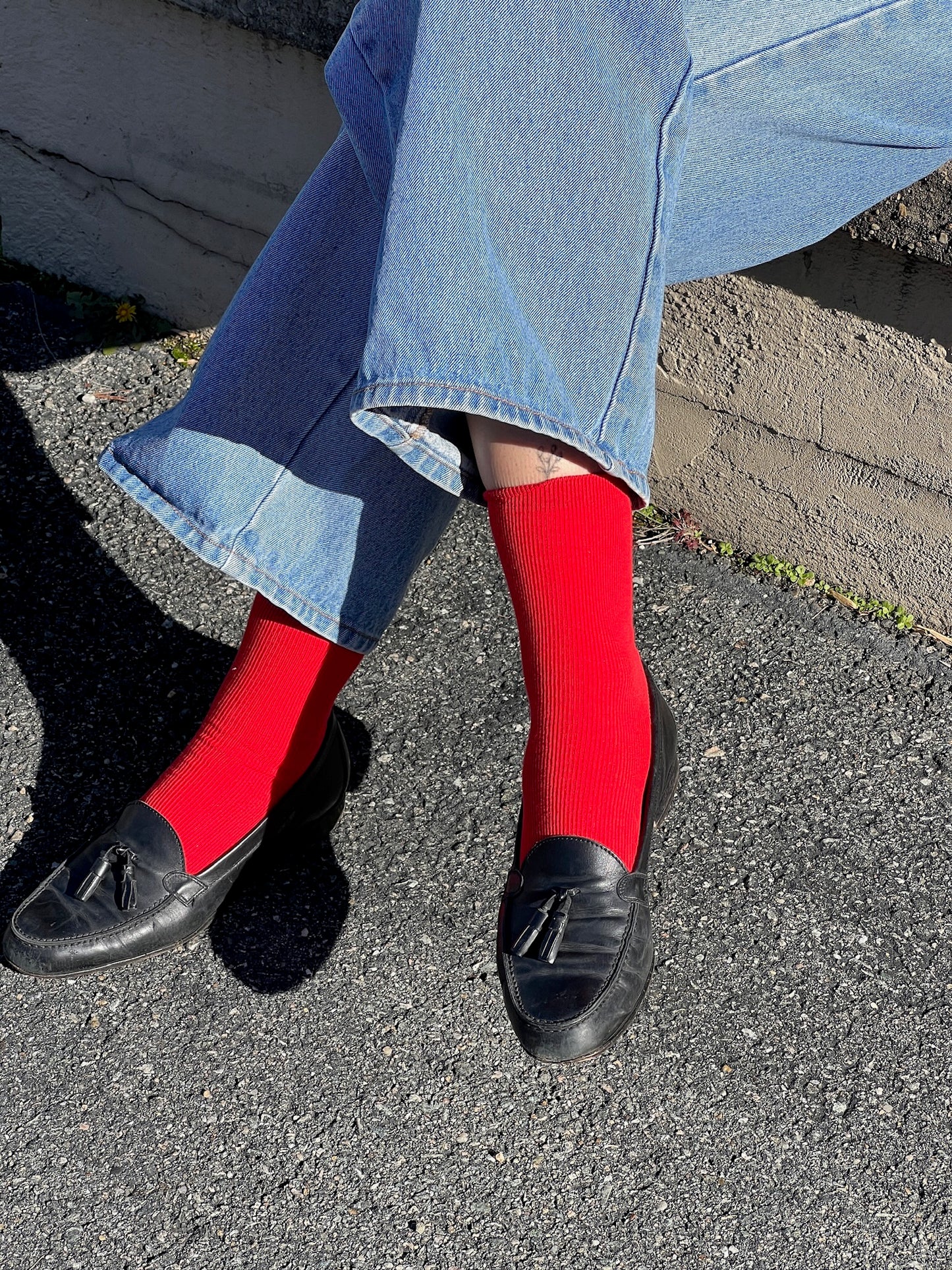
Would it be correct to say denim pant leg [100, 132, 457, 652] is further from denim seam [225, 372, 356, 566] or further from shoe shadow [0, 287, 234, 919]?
shoe shadow [0, 287, 234, 919]

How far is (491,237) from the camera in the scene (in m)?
1.06

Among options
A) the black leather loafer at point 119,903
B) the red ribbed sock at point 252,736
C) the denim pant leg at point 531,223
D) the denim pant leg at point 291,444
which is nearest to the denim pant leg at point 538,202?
the denim pant leg at point 531,223

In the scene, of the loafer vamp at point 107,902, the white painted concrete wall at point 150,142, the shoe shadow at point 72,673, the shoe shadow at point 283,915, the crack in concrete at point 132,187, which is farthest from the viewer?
the crack in concrete at point 132,187

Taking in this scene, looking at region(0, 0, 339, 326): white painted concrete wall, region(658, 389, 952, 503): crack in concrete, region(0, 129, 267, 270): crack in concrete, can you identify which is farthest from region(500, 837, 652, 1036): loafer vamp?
region(0, 129, 267, 270): crack in concrete

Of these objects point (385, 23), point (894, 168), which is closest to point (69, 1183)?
point (385, 23)

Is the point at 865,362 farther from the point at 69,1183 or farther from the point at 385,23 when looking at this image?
the point at 69,1183

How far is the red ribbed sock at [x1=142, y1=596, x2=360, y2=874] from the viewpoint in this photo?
1.52 meters

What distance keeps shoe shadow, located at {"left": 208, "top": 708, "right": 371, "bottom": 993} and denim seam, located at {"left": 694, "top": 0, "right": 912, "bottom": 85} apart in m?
1.03

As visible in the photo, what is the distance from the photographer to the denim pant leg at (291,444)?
1399 mm

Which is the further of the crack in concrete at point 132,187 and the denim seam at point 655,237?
the crack in concrete at point 132,187

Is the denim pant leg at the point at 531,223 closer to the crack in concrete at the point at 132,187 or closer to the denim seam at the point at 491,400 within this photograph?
the denim seam at the point at 491,400

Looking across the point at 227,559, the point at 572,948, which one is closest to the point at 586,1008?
the point at 572,948

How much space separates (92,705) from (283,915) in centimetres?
49

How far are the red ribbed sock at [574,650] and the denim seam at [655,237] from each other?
12cm
